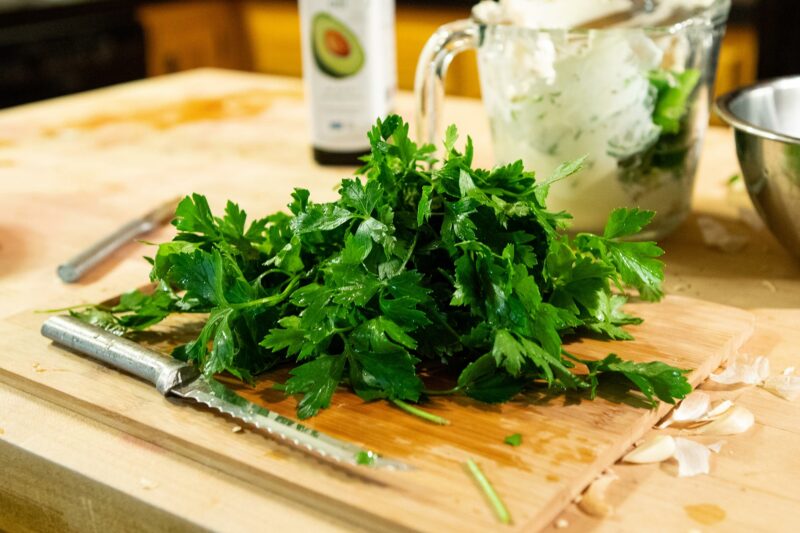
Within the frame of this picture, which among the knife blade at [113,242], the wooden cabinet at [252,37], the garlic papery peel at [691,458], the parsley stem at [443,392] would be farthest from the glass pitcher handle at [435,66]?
the wooden cabinet at [252,37]

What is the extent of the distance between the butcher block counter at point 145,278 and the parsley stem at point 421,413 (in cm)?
11

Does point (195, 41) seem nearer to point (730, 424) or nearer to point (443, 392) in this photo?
point (443, 392)

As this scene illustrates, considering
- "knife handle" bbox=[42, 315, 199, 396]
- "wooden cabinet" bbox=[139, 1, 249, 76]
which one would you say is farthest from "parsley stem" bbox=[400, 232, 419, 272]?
"wooden cabinet" bbox=[139, 1, 249, 76]

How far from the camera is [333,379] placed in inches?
32.4

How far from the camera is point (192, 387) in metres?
0.83

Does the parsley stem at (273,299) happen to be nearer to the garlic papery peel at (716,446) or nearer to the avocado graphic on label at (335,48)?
the garlic papery peel at (716,446)

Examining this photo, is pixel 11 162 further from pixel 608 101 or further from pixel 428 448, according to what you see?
pixel 428 448

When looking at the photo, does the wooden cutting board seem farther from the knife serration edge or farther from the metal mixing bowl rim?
the metal mixing bowl rim

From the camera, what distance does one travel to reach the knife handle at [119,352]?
84cm

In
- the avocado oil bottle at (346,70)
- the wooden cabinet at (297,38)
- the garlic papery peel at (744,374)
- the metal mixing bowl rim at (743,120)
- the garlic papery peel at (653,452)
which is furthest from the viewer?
the wooden cabinet at (297,38)

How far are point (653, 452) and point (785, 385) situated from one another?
196mm

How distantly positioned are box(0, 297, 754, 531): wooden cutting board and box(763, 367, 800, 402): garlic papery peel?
0.06 meters

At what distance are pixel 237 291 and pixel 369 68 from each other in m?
0.75

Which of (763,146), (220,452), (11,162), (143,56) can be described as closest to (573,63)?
(763,146)
